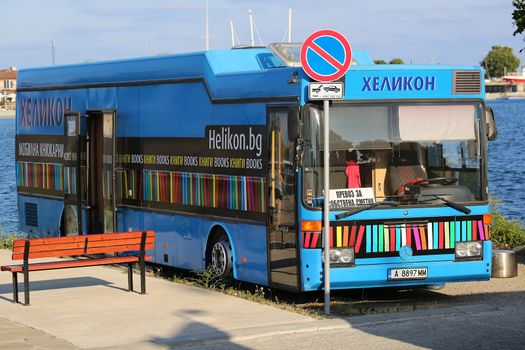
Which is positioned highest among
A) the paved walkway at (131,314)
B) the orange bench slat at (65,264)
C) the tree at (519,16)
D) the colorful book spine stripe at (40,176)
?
the tree at (519,16)

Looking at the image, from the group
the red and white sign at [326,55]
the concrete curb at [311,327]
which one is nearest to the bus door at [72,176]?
the red and white sign at [326,55]

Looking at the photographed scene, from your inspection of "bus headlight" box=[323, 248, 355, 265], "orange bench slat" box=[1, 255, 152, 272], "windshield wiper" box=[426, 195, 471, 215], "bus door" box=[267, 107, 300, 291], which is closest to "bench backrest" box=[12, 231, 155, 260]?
"orange bench slat" box=[1, 255, 152, 272]

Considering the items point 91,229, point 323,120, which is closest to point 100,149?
point 91,229

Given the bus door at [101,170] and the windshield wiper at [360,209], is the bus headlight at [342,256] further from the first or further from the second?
the bus door at [101,170]

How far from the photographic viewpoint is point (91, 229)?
19609 millimetres

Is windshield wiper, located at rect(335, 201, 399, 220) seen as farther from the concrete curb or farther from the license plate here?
the concrete curb

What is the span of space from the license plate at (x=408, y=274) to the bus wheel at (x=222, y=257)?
247cm

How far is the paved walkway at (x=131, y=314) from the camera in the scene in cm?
1170

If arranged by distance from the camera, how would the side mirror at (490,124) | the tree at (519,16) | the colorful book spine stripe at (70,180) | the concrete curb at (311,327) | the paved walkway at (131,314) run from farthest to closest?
the colorful book spine stripe at (70,180) → the tree at (519,16) → the side mirror at (490,124) → the paved walkway at (131,314) → the concrete curb at (311,327)

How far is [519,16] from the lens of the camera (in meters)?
18.5

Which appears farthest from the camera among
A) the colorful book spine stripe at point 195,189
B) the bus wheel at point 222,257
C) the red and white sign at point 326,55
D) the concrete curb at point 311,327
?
the bus wheel at point 222,257

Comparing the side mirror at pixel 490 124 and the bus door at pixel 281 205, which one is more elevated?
the side mirror at pixel 490 124

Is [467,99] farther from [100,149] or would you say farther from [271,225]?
[100,149]

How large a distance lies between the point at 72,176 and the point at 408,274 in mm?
7867
